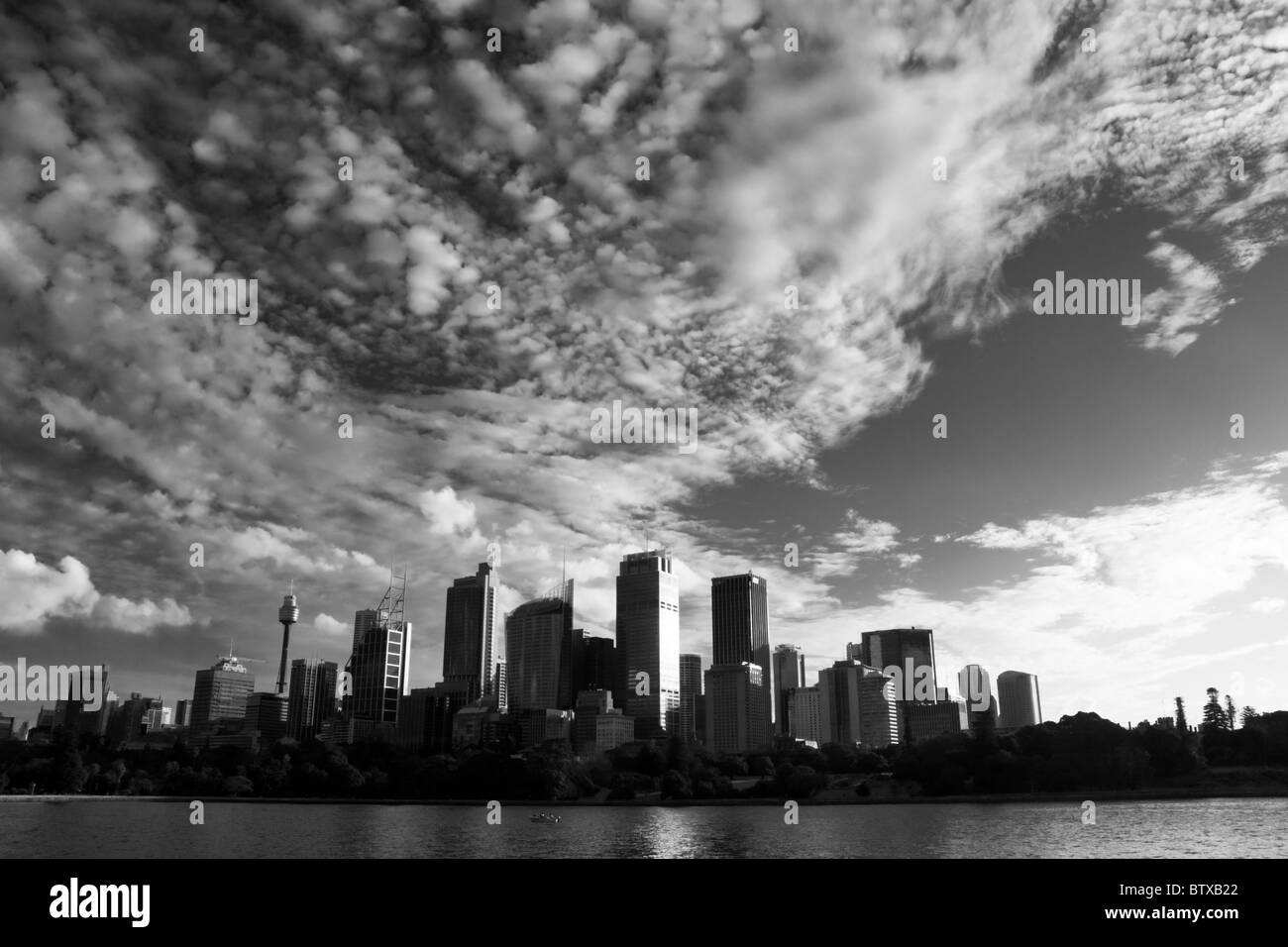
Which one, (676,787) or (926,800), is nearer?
(926,800)

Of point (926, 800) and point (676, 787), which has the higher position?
point (676, 787)

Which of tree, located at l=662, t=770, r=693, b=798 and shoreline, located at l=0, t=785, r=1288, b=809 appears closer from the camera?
shoreline, located at l=0, t=785, r=1288, b=809

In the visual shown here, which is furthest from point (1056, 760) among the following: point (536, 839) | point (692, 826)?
point (536, 839)

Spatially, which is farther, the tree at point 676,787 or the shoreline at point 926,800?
the tree at point 676,787

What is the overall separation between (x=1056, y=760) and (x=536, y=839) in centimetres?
10858

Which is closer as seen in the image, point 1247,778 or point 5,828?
point 5,828
